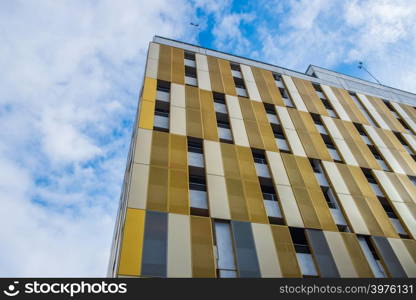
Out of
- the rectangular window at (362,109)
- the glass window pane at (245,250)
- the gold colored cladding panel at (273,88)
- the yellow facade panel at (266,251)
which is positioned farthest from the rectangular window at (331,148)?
the glass window pane at (245,250)

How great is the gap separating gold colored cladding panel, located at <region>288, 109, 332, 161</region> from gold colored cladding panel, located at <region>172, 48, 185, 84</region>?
35.5ft

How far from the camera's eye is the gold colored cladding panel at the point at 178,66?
27.3 m

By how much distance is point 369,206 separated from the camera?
21.0 metres

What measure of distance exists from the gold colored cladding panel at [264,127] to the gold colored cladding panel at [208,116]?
4.03 metres

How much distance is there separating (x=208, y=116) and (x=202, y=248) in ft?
39.3

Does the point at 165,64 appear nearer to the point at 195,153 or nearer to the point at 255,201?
the point at 195,153

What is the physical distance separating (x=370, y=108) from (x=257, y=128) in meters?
17.2

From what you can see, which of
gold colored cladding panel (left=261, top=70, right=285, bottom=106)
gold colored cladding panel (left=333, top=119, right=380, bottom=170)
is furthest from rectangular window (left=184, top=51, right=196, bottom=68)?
gold colored cladding panel (left=333, top=119, right=380, bottom=170)

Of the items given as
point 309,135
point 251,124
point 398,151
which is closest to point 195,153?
point 251,124

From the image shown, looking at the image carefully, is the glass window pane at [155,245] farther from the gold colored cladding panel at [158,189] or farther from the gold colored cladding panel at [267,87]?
the gold colored cladding panel at [267,87]

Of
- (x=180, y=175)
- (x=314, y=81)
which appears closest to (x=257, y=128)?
(x=180, y=175)

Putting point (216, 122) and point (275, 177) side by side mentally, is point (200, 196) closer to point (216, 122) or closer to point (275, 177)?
point (275, 177)

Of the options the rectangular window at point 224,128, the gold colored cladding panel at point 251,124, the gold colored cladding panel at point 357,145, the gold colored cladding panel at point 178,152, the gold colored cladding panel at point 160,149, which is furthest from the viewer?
the gold colored cladding panel at point 357,145

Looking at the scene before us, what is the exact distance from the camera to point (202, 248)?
1530cm
